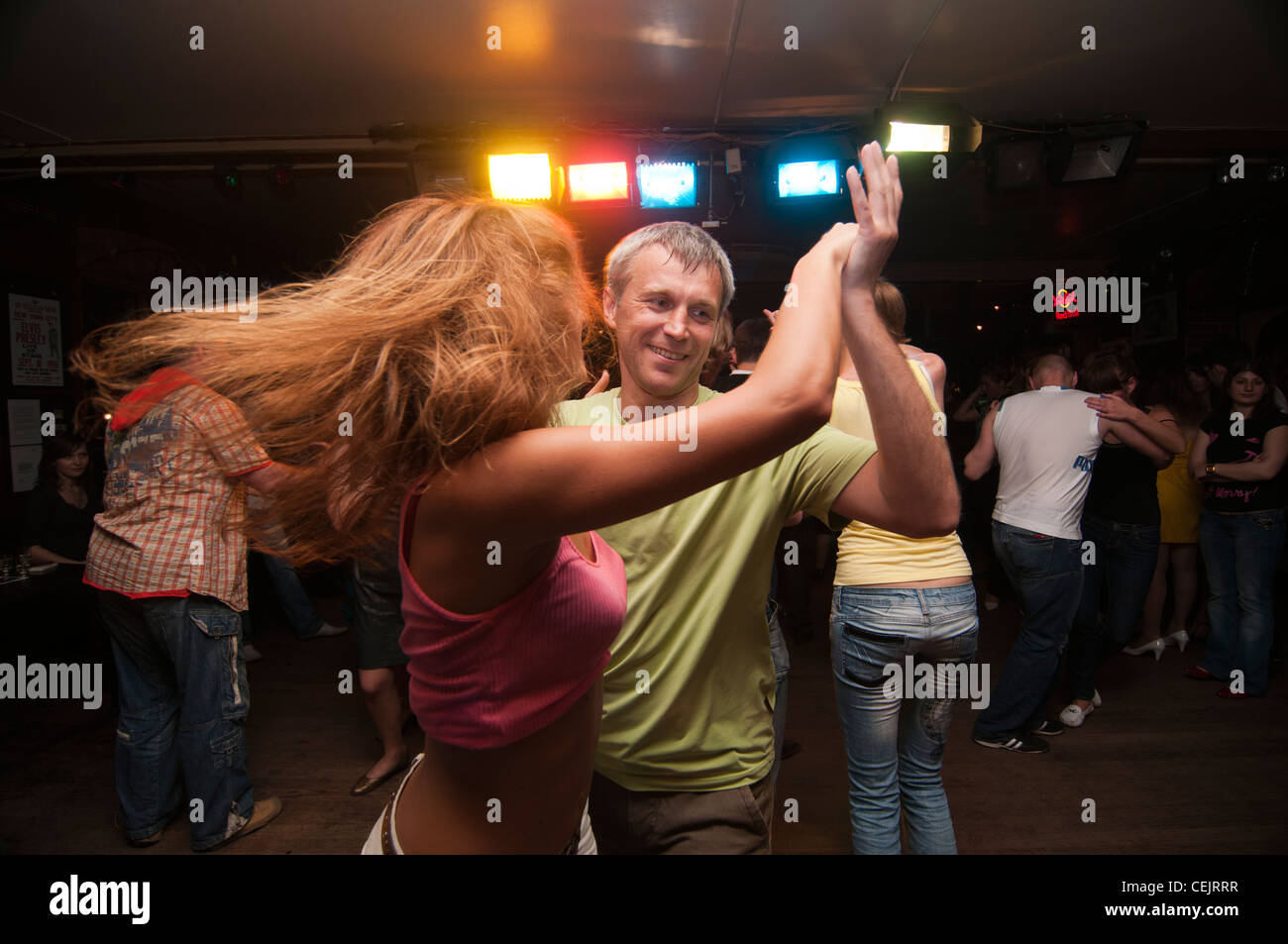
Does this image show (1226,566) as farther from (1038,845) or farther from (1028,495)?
(1038,845)

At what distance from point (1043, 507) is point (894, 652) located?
1.52 meters

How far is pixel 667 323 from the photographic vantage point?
1.47 m

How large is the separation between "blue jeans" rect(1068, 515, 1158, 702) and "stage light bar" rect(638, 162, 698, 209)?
136 inches

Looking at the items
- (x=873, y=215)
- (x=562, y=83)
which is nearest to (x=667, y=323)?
(x=873, y=215)

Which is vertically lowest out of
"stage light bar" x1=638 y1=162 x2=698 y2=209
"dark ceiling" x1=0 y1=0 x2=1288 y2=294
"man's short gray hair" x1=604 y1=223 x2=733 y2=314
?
"man's short gray hair" x1=604 y1=223 x2=733 y2=314

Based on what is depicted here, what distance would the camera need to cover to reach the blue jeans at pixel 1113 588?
356cm

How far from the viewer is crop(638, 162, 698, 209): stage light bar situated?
5.25 meters

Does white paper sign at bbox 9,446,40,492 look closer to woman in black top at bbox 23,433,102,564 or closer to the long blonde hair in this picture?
woman in black top at bbox 23,433,102,564

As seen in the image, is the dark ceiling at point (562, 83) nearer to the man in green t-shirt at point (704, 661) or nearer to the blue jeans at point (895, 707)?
the blue jeans at point (895, 707)

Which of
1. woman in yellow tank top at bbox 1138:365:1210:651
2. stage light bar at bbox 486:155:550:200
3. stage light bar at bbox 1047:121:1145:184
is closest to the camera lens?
woman in yellow tank top at bbox 1138:365:1210:651

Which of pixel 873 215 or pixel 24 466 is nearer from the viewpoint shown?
pixel 873 215

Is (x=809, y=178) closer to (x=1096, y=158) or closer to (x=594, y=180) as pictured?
(x=594, y=180)

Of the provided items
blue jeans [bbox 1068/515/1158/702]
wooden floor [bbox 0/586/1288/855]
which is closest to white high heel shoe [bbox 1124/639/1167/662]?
wooden floor [bbox 0/586/1288/855]

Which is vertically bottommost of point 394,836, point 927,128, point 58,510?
point 394,836
